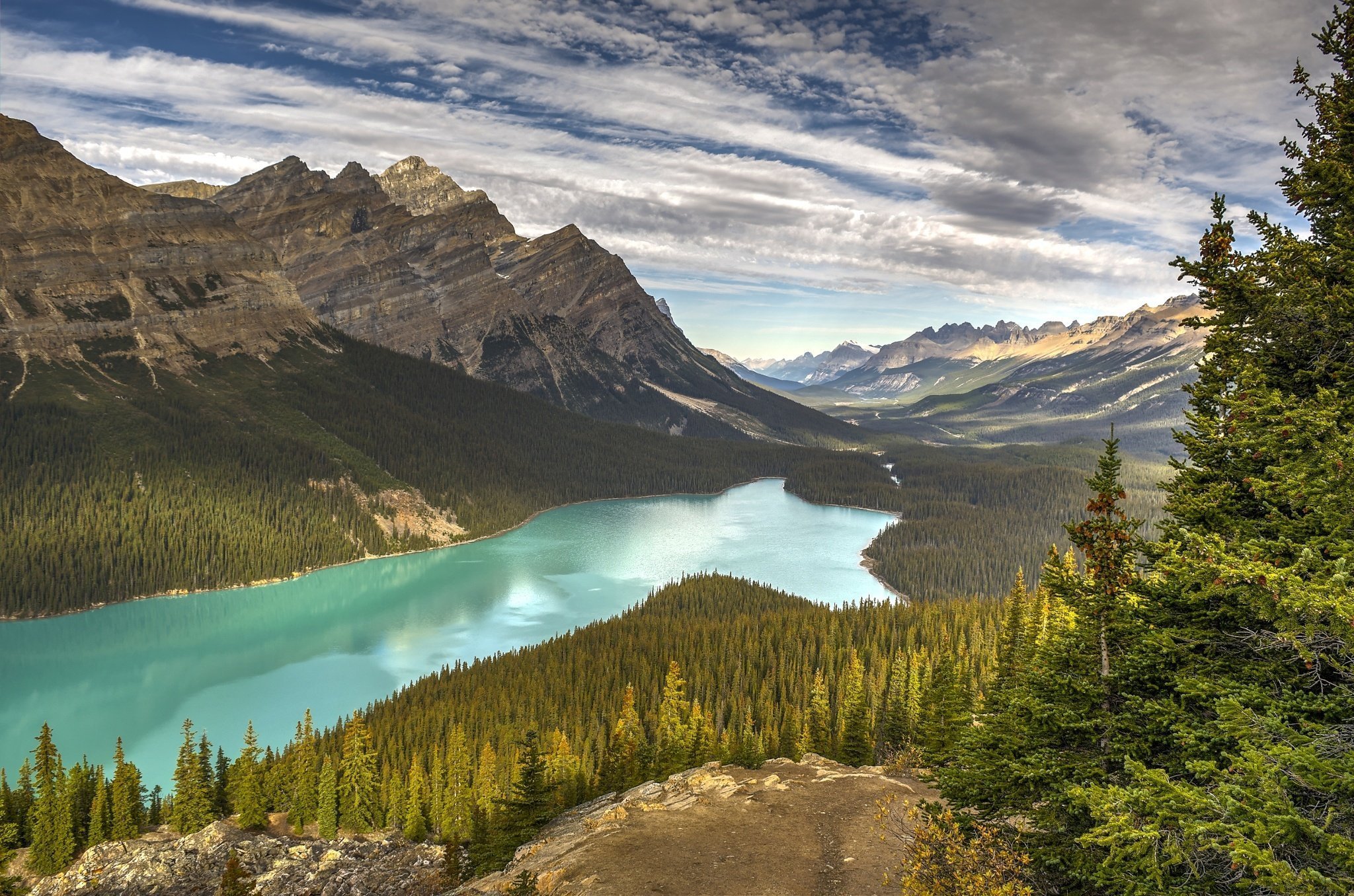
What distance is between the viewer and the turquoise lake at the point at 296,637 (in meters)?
92.9

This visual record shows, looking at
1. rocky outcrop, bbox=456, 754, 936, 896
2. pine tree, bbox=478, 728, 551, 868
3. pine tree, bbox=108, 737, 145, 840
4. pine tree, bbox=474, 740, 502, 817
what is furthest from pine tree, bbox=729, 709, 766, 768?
pine tree, bbox=108, 737, 145, 840

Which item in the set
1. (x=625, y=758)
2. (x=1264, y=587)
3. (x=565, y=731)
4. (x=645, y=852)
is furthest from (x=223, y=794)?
(x=1264, y=587)

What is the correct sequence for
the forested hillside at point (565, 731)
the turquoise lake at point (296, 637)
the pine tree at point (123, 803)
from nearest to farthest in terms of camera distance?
the pine tree at point (123, 803) < the forested hillside at point (565, 731) < the turquoise lake at point (296, 637)

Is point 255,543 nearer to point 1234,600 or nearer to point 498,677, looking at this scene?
point 498,677

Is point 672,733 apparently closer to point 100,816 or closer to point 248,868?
point 248,868

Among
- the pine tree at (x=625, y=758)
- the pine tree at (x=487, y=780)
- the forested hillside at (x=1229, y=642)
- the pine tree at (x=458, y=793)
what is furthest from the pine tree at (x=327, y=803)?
the forested hillside at (x=1229, y=642)

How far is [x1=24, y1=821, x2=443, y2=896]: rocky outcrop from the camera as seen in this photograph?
160 ft

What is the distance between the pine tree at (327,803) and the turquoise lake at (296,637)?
1131 inches

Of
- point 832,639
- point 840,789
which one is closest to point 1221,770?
point 840,789

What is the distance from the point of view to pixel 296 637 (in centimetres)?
12662

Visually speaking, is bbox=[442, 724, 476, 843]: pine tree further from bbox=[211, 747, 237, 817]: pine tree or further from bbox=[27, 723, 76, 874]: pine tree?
bbox=[27, 723, 76, 874]: pine tree

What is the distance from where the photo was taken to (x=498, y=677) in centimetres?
9044

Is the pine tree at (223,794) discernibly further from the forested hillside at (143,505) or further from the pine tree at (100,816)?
the forested hillside at (143,505)

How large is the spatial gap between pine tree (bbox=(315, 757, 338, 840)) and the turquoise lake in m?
28.7
